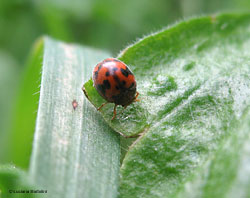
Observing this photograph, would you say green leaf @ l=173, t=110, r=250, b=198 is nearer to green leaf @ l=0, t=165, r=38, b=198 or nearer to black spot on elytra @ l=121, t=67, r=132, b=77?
black spot on elytra @ l=121, t=67, r=132, b=77

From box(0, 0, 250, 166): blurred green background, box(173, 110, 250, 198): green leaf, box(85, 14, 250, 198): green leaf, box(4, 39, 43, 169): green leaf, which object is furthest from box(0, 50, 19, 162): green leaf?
box(173, 110, 250, 198): green leaf

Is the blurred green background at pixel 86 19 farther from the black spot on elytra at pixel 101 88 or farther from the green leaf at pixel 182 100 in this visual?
the black spot on elytra at pixel 101 88

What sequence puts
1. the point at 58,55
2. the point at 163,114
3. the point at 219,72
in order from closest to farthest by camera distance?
the point at 163,114
the point at 219,72
the point at 58,55

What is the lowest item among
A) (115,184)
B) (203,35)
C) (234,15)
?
(115,184)

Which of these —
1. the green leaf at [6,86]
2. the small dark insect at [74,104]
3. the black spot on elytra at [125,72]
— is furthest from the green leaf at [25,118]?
the black spot on elytra at [125,72]

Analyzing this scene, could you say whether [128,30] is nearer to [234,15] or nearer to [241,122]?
[234,15]

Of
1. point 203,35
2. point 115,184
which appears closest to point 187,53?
point 203,35
